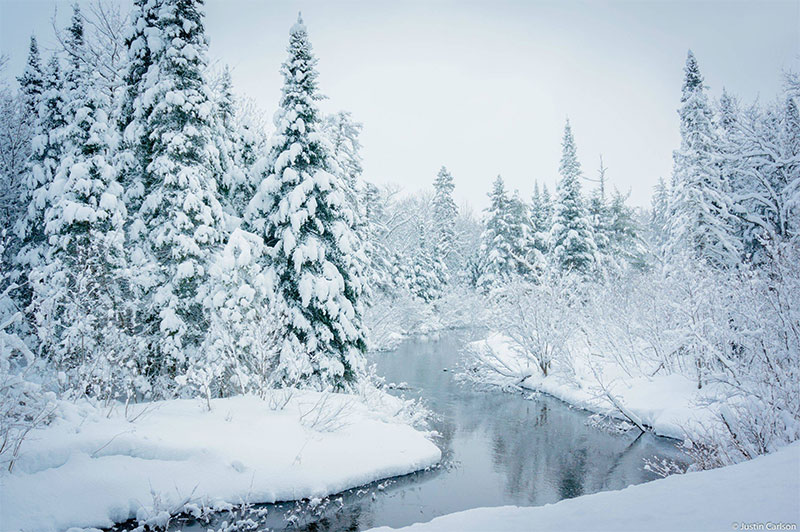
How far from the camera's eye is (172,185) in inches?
483

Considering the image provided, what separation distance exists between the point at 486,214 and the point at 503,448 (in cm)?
2905

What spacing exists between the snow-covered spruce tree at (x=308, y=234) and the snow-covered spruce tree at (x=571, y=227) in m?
20.6

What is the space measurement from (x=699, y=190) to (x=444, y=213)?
3077 cm

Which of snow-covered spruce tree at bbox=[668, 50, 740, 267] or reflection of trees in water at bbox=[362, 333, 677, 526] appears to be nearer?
reflection of trees in water at bbox=[362, 333, 677, 526]

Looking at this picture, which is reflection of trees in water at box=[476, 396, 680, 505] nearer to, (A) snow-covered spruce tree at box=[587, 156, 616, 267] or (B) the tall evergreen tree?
(B) the tall evergreen tree

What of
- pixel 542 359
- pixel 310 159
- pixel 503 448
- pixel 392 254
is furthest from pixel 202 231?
pixel 392 254

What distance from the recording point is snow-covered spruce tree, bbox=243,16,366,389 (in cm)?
1303

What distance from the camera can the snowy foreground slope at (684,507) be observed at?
379cm

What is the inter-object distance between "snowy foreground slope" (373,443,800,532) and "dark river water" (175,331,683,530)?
10.6 ft

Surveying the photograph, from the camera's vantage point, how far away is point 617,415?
14.4 m

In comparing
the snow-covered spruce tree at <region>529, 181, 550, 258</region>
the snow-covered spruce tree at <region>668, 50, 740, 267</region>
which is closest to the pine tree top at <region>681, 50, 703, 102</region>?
the snow-covered spruce tree at <region>668, 50, 740, 267</region>

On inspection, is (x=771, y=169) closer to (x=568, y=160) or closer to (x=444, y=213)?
(x=568, y=160)

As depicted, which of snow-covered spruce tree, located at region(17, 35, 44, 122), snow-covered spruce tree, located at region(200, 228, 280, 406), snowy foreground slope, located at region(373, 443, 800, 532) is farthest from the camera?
snow-covered spruce tree, located at region(17, 35, 44, 122)

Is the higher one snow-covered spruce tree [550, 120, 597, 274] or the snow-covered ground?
snow-covered spruce tree [550, 120, 597, 274]
